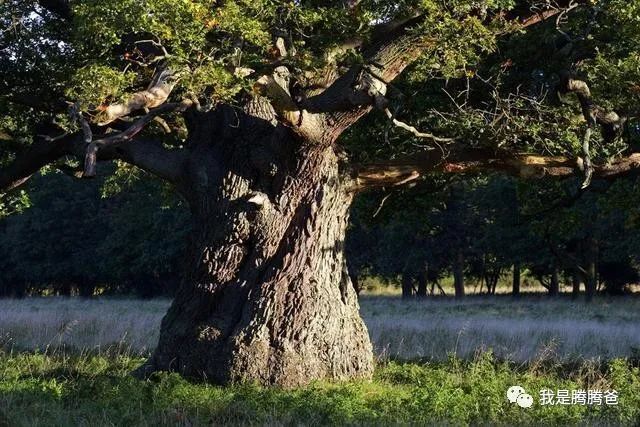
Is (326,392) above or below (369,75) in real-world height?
below

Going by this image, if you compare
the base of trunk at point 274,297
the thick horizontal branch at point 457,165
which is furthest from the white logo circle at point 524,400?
the thick horizontal branch at point 457,165

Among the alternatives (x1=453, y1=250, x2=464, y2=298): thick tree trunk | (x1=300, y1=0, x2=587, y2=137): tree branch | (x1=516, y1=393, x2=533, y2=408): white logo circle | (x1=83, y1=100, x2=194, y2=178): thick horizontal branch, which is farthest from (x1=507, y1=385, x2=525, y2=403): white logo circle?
(x1=453, y1=250, x2=464, y2=298): thick tree trunk

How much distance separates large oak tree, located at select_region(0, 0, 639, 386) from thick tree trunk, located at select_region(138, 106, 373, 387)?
0.07 ft

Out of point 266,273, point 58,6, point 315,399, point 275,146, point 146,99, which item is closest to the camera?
point 146,99

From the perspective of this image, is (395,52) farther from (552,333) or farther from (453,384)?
(552,333)

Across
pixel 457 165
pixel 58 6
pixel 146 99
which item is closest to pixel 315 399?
pixel 146 99

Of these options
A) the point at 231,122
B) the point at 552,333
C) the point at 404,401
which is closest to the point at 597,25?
the point at 231,122

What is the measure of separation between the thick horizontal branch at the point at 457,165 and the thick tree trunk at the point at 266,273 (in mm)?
490

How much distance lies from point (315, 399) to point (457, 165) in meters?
4.80

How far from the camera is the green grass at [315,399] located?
8501 mm

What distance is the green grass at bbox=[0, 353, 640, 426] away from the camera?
8501mm

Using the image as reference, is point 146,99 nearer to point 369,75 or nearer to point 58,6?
point 369,75

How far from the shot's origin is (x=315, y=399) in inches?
376

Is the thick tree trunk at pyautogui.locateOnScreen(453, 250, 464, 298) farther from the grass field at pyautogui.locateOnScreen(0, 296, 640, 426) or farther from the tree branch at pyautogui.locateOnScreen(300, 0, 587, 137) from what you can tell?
the tree branch at pyautogui.locateOnScreen(300, 0, 587, 137)
